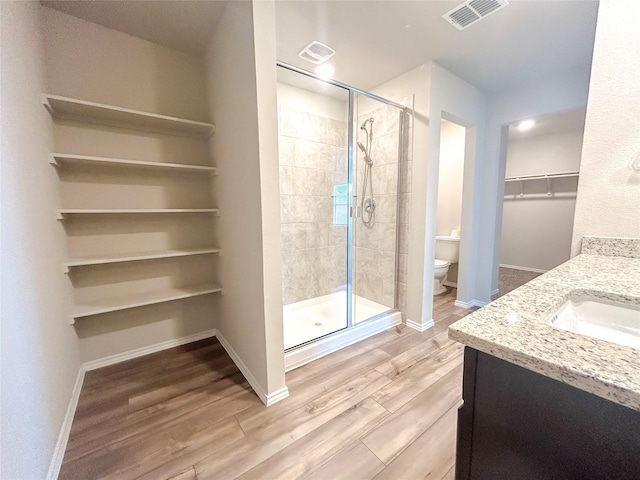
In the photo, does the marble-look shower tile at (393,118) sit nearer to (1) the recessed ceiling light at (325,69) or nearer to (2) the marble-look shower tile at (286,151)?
(1) the recessed ceiling light at (325,69)

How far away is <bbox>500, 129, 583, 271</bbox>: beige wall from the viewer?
4.17 m

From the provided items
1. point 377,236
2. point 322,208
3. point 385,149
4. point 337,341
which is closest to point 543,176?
point 385,149

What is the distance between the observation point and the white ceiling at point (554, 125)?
3.39m

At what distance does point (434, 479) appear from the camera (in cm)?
106

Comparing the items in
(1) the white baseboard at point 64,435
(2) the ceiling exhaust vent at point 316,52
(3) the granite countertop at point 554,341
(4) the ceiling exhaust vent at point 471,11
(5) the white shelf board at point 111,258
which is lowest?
(1) the white baseboard at point 64,435

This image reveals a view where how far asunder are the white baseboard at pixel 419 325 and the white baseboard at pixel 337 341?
10 centimetres

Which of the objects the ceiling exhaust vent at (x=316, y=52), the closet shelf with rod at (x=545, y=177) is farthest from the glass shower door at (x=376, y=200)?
the closet shelf with rod at (x=545, y=177)

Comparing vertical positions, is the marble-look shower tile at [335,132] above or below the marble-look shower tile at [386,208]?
above

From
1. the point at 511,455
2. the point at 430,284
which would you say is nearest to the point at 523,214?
the point at 430,284

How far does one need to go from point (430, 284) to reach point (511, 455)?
202 centimetres

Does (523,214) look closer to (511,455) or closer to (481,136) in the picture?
(481,136)

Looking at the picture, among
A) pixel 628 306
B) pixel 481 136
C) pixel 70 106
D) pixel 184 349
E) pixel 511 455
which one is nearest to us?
pixel 511 455

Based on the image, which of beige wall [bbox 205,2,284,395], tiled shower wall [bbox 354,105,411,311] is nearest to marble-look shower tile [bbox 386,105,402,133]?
tiled shower wall [bbox 354,105,411,311]

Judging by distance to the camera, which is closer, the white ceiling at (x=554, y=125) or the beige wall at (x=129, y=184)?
the beige wall at (x=129, y=184)
